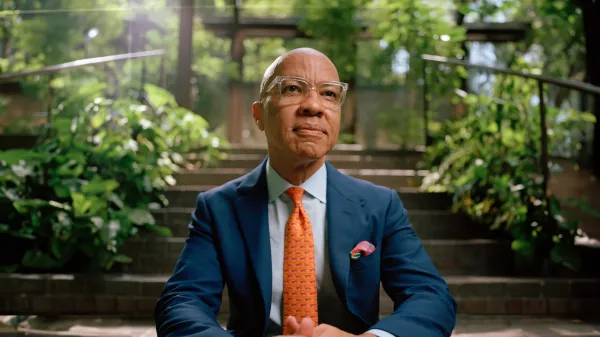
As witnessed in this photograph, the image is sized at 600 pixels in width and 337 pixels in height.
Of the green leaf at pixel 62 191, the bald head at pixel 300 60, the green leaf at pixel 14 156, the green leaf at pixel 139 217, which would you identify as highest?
the bald head at pixel 300 60

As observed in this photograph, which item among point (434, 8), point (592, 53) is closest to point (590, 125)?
point (592, 53)

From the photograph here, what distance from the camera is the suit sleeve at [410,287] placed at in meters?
1.29

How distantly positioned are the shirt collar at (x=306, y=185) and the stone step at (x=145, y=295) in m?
1.65

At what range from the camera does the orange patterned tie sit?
136cm

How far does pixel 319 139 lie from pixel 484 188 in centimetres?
276

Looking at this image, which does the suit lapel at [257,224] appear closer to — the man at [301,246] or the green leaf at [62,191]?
the man at [301,246]

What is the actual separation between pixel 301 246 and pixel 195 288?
0.90 ft

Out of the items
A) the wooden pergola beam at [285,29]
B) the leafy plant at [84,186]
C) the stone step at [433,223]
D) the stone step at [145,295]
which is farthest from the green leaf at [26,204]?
the wooden pergola beam at [285,29]

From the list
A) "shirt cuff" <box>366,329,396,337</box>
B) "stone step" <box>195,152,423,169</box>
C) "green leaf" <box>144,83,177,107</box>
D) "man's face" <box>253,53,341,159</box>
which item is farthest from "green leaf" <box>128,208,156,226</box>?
"shirt cuff" <box>366,329,396,337</box>

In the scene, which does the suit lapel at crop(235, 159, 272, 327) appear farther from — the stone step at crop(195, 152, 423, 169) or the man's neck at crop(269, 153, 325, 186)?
the stone step at crop(195, 152, 423, 169)

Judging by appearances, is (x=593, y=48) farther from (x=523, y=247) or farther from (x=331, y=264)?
(x=331, y=264)

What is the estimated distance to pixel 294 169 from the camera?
1.40 m

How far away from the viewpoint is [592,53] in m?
4.51

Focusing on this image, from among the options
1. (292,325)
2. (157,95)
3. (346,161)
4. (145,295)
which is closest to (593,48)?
(346,161)
